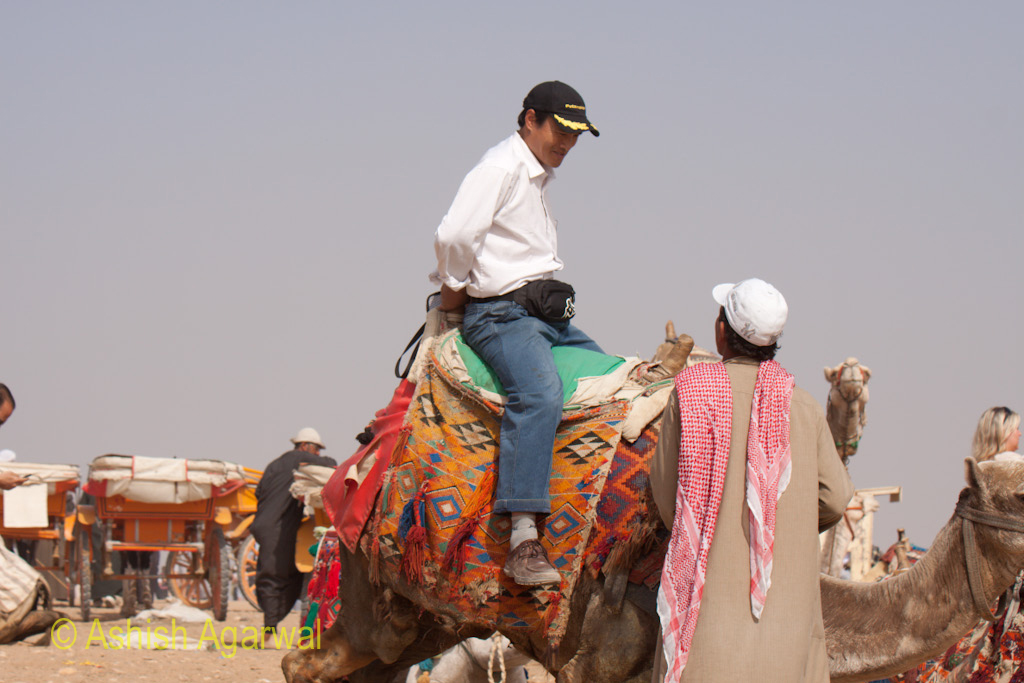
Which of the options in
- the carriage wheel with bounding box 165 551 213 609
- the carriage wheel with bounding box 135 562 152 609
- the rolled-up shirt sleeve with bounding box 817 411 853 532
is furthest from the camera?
the carriage wheel with bounding box 165 551 213 609

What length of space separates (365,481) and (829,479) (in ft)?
7.35

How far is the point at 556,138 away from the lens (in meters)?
5.19

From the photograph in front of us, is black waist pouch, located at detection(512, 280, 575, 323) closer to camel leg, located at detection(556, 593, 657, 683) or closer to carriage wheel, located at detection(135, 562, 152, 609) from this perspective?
camel leg, located at detection(556, 593, 657, 683)

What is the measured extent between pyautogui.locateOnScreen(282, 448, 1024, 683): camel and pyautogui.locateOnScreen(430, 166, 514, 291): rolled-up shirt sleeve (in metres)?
1.47

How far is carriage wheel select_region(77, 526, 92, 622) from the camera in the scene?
15102 millimetres

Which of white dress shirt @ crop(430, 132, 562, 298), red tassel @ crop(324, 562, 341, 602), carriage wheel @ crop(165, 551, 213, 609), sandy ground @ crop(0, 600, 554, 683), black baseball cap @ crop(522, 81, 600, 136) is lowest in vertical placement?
carriage wheel @ crop(165, 551, 213, 609)

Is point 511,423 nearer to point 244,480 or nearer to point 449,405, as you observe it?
point 449,405

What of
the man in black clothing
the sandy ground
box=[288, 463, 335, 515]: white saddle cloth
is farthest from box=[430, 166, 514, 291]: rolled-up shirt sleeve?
the man in black clothing

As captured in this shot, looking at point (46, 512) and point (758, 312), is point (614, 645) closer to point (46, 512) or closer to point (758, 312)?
point (758, 312)

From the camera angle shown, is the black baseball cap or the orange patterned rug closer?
the orange patterned rug

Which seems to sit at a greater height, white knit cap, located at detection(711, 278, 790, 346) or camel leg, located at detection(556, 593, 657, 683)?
white knit cap, located at detection(711, 278, 790, 346)

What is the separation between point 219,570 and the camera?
622 inches

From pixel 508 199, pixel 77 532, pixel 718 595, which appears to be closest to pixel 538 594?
pixel 718 595

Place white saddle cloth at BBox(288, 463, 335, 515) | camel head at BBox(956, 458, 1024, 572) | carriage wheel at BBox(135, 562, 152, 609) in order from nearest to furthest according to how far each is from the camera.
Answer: camel head at BBox(956, 458, 1024, 572)
white saddle cloth at BBox(288, 463, 335, 515)
carriage wheel at BBox(135, 562, 152, 609)
